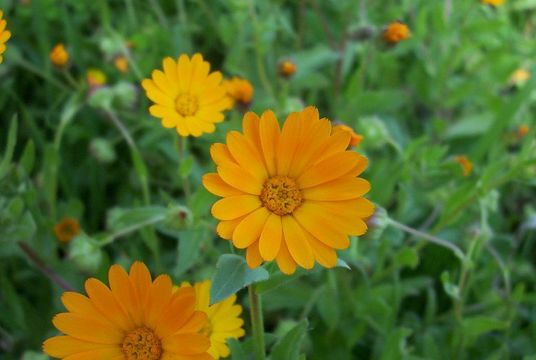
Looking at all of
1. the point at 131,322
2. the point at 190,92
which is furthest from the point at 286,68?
the point at 131,322

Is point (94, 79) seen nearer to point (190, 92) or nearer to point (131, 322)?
point (190, 92)

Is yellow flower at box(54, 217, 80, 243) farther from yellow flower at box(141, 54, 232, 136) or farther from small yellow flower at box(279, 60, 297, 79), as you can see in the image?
small yellow flower at box(279, 60, 297, 79)

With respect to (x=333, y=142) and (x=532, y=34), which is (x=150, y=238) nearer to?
(x=333, y=142)

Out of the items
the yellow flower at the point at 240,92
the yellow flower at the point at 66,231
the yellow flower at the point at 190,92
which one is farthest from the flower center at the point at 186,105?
the yellow flower at the point at 66,231

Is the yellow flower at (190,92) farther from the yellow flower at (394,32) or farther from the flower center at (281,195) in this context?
the yellow flower at (394,32)

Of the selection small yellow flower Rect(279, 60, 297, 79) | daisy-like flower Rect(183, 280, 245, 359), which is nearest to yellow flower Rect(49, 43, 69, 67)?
small yellow flower Rect(279, 60, 297, 79)

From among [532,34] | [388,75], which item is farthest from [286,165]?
[532,34]
